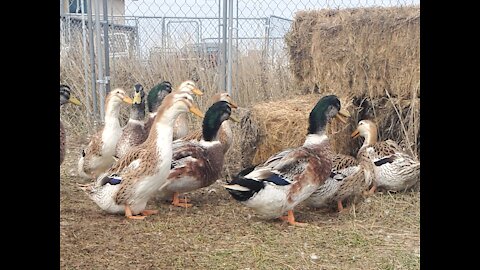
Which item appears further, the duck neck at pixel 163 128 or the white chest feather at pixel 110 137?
the white chest feather at pixel 110 137

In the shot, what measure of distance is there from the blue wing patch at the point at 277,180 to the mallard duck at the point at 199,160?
647 mm

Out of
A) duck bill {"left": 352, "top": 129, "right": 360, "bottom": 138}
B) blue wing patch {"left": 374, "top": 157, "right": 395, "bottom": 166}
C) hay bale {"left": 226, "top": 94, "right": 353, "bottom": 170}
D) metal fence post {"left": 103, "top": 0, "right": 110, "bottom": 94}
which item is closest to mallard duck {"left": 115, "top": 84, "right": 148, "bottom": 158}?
hay bale {"left": 226, "top": 94, "right": 353, "bottom": 170}

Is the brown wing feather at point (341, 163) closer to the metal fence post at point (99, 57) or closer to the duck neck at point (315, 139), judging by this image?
the duck neck at point (315, 139)

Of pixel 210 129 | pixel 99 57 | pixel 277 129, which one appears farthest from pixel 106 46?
pixel 277 129

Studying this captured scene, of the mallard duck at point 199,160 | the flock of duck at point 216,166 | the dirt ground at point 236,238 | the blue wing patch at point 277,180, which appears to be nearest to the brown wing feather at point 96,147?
the flock of duck at point 216,166

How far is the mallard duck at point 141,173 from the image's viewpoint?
3.72 m

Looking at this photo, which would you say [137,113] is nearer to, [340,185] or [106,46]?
[106,46]

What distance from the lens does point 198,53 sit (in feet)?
22.3

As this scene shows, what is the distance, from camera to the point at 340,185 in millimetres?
3986

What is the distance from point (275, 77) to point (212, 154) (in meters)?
2.43

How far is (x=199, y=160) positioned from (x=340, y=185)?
3.26ft

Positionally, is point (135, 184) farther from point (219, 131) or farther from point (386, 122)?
point (386, 122)

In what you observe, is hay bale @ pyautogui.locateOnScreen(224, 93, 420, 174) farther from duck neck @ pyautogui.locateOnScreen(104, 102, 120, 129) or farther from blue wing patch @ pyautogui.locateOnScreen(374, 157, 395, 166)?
duck neck @ pyautogui.locateOnScreen(104, 102, 120, 129)

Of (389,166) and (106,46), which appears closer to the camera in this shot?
(389,166)
